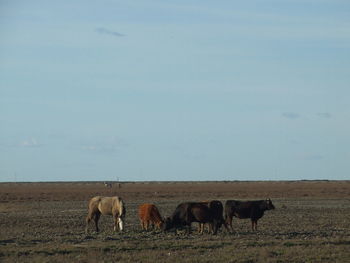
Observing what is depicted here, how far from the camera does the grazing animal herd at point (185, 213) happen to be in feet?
80.9

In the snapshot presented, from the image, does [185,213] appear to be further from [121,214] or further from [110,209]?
[110,209]

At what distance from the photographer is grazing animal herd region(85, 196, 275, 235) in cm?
2467

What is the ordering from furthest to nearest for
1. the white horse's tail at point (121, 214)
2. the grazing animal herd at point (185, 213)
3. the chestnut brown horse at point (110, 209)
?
the chestnut brown horse at point (110, 209) → the white horse's tail at point (121, 214) → the grazing animal herd at point (185, 213)

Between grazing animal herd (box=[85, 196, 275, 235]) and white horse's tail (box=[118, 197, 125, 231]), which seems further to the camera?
white horse's tail (box=[118, 197, 125, 231])

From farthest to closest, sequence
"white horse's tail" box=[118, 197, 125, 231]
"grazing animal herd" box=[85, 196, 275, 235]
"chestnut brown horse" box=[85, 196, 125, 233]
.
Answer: "chestnut brown horse" box=[85, 196, 125, 233], "white horse's tail" box=[118, 197, 125, 231], "grazing animal herd" box=[85, 196, 275, 235]

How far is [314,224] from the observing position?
1171 inches

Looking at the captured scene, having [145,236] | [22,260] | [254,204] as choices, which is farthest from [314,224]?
[22,260]

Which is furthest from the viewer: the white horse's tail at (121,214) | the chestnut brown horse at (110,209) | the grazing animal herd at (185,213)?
the chestnut brown horse at (110,209)

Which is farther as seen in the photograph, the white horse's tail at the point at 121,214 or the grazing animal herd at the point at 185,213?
the white horse's tail at the point at 121,214

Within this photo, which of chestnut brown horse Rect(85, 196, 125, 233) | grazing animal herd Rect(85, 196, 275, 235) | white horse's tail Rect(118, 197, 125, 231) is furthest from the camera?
chestnut brown horse Rect(85, 196, 125, 233)

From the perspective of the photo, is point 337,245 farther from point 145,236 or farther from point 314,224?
point 314,224

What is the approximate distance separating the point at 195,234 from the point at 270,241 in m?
3.98

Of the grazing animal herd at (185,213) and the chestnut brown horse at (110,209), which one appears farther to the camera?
the chestnut brown horse at (110,209)

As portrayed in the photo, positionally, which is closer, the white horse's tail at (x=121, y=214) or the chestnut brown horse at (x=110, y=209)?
the white horse's tail at (x=121, y=214)
